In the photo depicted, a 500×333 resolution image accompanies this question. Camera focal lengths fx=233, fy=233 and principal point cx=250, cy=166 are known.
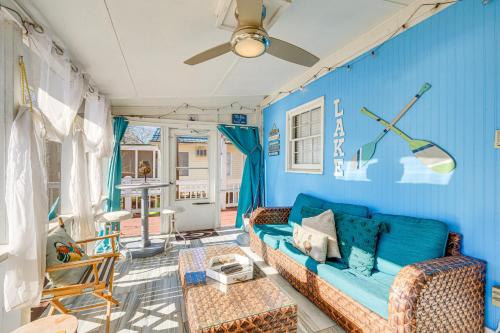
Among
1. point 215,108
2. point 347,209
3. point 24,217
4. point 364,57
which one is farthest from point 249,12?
point 215,108

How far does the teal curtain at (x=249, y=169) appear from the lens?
4.86m

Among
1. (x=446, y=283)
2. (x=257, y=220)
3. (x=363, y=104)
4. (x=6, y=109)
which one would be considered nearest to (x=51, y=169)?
(x=6, y=109)

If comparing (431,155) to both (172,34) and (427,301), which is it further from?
(172,34)

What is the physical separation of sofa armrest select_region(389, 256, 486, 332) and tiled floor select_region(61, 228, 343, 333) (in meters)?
0.69

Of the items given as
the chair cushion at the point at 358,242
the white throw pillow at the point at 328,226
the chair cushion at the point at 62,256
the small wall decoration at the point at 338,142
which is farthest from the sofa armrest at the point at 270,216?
the chair cushion at the point at 62,256

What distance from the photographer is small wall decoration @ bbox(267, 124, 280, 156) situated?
4383 mm

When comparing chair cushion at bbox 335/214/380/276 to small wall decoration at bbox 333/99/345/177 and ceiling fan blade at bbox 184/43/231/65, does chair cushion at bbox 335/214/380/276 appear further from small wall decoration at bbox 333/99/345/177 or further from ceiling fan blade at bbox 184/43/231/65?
ceiling fan blade at bbox 184/43/231/65

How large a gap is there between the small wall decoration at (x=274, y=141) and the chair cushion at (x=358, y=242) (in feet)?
7.35

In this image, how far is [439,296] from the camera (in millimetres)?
1446

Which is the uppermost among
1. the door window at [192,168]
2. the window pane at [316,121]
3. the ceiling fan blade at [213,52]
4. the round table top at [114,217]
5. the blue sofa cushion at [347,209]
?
the ceiling fan blade at [213,52]

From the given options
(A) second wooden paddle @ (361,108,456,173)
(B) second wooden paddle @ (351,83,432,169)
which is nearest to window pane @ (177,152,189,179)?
(B) second wooden paddle @ (351,83,432,169)

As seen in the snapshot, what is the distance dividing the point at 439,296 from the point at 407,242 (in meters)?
0.47

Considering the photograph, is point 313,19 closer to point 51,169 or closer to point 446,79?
point 446,79

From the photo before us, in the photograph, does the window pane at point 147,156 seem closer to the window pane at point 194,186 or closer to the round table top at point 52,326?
the window pane at point 194,186
